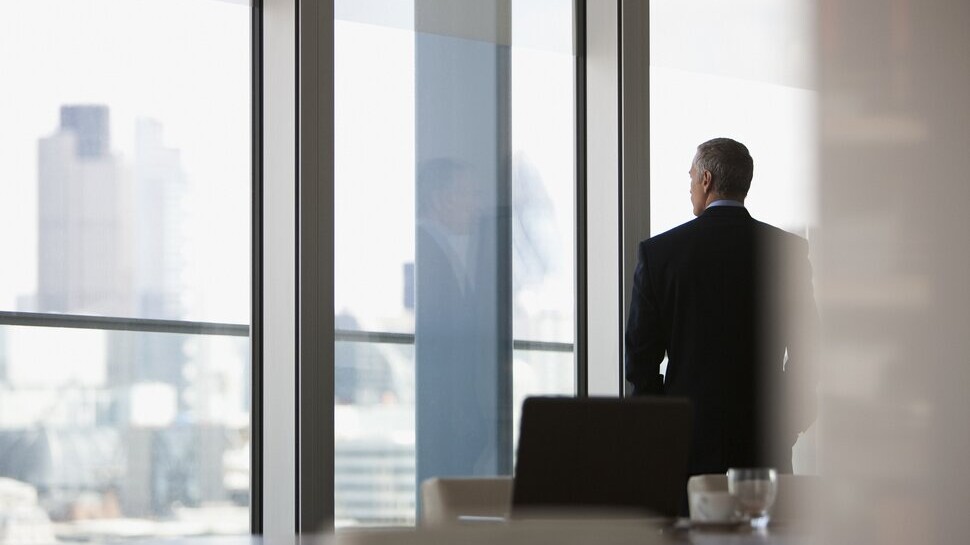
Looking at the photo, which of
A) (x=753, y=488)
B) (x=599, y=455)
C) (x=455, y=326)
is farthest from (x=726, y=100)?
(x=599, y=455)

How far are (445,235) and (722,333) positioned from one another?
Answer: 1.20 metres

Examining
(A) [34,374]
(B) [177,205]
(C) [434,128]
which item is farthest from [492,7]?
(A) [34,374]

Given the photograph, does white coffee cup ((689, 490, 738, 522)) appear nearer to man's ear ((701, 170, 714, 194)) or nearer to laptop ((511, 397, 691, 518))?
laptop ((511, 397, 691, 518))

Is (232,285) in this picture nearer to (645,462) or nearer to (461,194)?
(461,194)

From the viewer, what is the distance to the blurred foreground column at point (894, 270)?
8.36 ft

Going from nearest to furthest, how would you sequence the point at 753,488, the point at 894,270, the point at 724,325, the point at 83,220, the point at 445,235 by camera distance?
the point at 753,488
the point at 894,270
the point at 724,325
the point at 83,220
the point at 445,235

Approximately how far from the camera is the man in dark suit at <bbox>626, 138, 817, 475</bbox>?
336cm

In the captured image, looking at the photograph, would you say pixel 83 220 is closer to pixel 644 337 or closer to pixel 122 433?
pixel 122 433

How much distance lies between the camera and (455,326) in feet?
14.0

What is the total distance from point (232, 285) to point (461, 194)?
0.89 meters

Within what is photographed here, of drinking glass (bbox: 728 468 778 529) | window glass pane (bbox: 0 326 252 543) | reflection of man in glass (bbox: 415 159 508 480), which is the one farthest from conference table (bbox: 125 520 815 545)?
reflection of man in glass (bbox: 415 159 508 480)

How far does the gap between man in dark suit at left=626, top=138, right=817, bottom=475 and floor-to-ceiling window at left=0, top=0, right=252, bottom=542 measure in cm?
125

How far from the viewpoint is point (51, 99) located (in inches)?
139

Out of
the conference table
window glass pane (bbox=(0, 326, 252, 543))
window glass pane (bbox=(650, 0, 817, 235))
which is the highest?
window glass pane (bbox=(650, 0, 817, 235))
